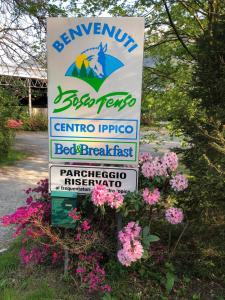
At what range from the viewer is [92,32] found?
319 cm

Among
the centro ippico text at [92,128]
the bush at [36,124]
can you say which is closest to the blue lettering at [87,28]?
the centro ippico text at [92,128]

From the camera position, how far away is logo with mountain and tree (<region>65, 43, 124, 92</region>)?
3.20 meters

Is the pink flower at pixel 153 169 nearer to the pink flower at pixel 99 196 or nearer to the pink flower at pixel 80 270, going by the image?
the pink flower at pixel 99 196

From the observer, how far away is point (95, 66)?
3.23 metres

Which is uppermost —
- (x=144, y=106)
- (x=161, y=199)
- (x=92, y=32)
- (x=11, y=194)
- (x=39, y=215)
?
(x=92, y=32)

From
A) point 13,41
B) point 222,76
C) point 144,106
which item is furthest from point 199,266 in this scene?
point 13,41

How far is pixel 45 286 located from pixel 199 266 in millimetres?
1471

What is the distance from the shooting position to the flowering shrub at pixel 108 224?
3082 millimetres

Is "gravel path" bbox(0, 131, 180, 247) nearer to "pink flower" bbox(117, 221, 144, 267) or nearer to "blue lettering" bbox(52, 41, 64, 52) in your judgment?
"pink flower" bbox(117, 221, 144, 267)

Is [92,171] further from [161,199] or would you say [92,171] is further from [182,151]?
[182,151]

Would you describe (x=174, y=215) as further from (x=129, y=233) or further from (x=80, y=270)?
(x=80, y=270)

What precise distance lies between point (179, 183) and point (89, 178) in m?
0.87

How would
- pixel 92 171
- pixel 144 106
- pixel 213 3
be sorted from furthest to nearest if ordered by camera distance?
pixel 144 106 < pixel 213 3 < pixel 92 171

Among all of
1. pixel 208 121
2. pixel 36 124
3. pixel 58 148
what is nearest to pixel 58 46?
pixel 58 148
